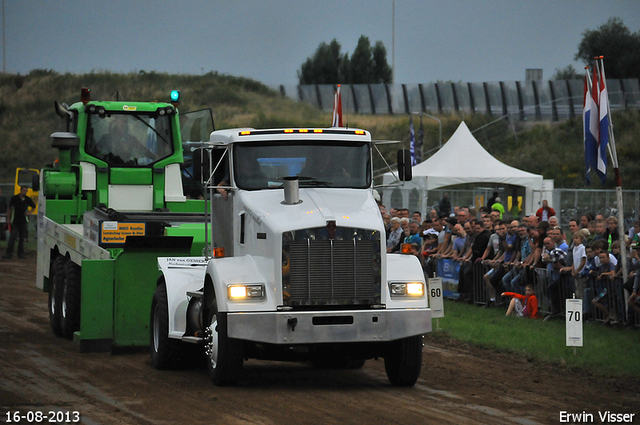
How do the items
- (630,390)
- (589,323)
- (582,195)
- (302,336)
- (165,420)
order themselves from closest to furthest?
(165,420) → (302,336) → (630,390) → (589,323) → (582,195)

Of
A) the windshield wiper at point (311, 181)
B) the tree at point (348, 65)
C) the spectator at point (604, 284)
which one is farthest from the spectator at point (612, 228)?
the tree at point (348, 65)

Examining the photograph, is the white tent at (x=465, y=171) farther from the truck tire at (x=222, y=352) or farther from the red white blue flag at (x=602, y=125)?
the truck tire at (x=222, y=352)

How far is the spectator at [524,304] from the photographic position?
53.3 feet

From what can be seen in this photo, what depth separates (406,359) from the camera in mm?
10266

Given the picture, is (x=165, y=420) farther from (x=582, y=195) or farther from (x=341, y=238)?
(x=582, y=195)

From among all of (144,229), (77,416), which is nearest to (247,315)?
(77,416)

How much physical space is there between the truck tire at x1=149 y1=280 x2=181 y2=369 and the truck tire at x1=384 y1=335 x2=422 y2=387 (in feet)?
8.94

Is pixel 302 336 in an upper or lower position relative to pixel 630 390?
upper

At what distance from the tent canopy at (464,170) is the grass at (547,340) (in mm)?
14659

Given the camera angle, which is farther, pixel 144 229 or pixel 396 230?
pixel 396 230

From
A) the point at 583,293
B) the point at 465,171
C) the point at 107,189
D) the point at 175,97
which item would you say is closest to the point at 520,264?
the point at 583,293

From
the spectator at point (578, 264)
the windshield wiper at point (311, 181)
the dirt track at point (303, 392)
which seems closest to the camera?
the dirt track at point (303, 392)

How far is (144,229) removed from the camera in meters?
12.9

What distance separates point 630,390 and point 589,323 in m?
4.88
